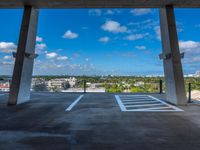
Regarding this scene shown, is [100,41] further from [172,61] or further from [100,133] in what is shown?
[100,133]

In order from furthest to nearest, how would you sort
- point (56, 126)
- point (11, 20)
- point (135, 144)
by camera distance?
point (11, 20) → point (56, 126) → point (135, 144)

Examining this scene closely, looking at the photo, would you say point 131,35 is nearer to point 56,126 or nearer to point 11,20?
point 11,20

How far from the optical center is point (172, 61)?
24.0 feet

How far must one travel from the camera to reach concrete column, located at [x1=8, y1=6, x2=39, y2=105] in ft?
23.6

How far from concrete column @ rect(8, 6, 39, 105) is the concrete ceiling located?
1.42ft

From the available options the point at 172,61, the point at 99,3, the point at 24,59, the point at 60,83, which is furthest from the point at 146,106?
the point at 60,83

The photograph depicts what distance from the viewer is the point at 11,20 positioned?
10.8 metres

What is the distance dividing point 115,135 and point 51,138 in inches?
41.9

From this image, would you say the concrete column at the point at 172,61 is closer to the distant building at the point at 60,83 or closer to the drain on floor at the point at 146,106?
the drain on floor at the point at 146,106

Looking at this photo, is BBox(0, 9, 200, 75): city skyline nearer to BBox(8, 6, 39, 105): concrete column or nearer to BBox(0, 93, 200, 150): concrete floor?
BBox(8, 6, 39, 105): concrete column

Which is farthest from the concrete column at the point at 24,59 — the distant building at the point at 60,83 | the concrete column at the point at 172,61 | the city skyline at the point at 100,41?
the concrete column at the point at 172,61

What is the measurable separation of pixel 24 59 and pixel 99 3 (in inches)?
136

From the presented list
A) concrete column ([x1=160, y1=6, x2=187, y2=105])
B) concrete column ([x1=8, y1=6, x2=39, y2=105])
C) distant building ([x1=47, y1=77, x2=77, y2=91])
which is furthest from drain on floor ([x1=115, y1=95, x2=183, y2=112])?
distant building ([x1=47, y1=77, x2=77, y2=91])

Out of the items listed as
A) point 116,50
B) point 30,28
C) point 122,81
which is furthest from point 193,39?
point 30,28
